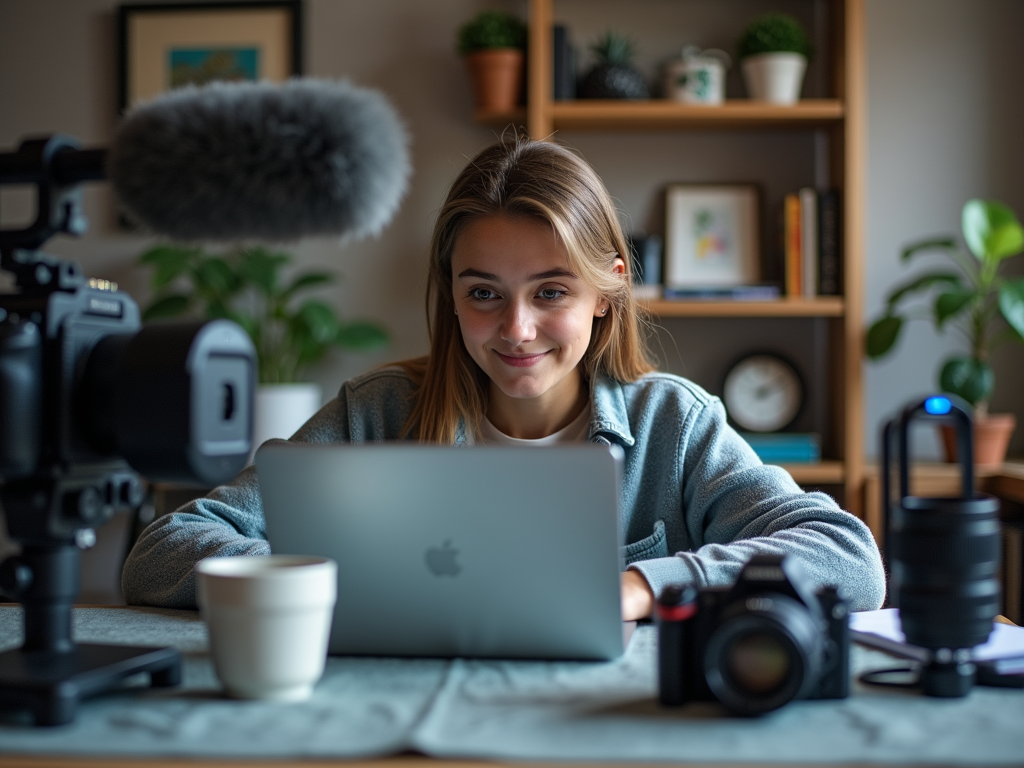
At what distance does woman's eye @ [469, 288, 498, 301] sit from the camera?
1.42 m

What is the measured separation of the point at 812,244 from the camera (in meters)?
2.71

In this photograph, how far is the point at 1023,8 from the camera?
9.30 ft

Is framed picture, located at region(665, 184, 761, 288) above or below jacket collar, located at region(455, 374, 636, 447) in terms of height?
above

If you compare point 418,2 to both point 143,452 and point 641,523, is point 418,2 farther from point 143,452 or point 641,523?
point 143,452

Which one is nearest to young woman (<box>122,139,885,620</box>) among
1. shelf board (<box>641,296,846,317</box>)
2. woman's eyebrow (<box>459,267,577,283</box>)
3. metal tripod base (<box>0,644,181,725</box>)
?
woman's eyebrow (<box>459,267,577,283</box>)

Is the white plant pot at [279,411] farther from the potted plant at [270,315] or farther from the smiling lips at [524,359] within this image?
the smiling lips at [524,359]

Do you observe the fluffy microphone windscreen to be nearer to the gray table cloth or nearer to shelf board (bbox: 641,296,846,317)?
the gray table cloth

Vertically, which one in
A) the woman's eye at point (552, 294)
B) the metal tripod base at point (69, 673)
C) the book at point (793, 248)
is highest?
the book at point (793, 248)

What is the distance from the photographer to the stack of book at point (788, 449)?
8.83 ft

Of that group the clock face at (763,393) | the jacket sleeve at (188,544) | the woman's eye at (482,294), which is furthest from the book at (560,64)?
the jacket sleeve at (188,544)

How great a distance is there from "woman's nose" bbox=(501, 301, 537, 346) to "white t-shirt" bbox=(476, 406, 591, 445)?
210 mm

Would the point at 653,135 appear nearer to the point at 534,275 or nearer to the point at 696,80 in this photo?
the point at 696,80

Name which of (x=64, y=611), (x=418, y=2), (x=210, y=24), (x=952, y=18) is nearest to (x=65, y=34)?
(x=210, y=24)

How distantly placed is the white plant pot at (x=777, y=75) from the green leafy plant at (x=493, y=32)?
0.60 meters
